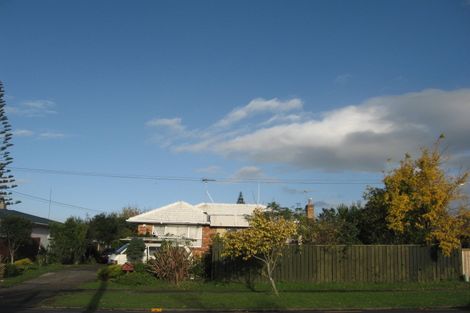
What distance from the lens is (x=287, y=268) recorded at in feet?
90.8

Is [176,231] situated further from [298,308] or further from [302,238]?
[298,308]

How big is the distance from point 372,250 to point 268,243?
869cm

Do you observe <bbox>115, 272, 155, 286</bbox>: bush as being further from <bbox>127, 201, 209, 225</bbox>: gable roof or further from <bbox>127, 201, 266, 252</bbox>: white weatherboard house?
<bbox>127, 201, 209, 225</bbox>: gable roof

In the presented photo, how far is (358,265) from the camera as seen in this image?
2775 cm

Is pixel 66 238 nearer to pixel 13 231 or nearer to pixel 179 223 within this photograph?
pixel 13 231

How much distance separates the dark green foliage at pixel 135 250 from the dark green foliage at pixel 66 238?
41.3ft

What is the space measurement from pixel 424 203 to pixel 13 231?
28617 mm

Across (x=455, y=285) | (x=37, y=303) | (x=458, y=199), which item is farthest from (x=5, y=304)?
(x=458, y=199)

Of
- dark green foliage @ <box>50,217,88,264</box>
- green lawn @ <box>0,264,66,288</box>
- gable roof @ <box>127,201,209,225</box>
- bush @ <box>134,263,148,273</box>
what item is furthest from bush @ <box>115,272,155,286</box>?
dark green foliage @ <box>50,217,88,264</box>

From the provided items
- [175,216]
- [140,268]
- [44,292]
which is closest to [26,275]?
[140,268]

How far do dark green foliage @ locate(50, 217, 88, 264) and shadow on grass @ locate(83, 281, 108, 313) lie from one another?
53.7 ft

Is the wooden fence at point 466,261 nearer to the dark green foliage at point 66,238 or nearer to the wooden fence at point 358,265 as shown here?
the wooden fence at point 358,265

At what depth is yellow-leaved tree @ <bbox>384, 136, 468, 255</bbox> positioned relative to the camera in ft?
91.0

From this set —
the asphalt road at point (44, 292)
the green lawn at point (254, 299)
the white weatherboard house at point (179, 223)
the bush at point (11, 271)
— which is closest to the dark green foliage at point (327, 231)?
the green lawn at point (254, 299)
